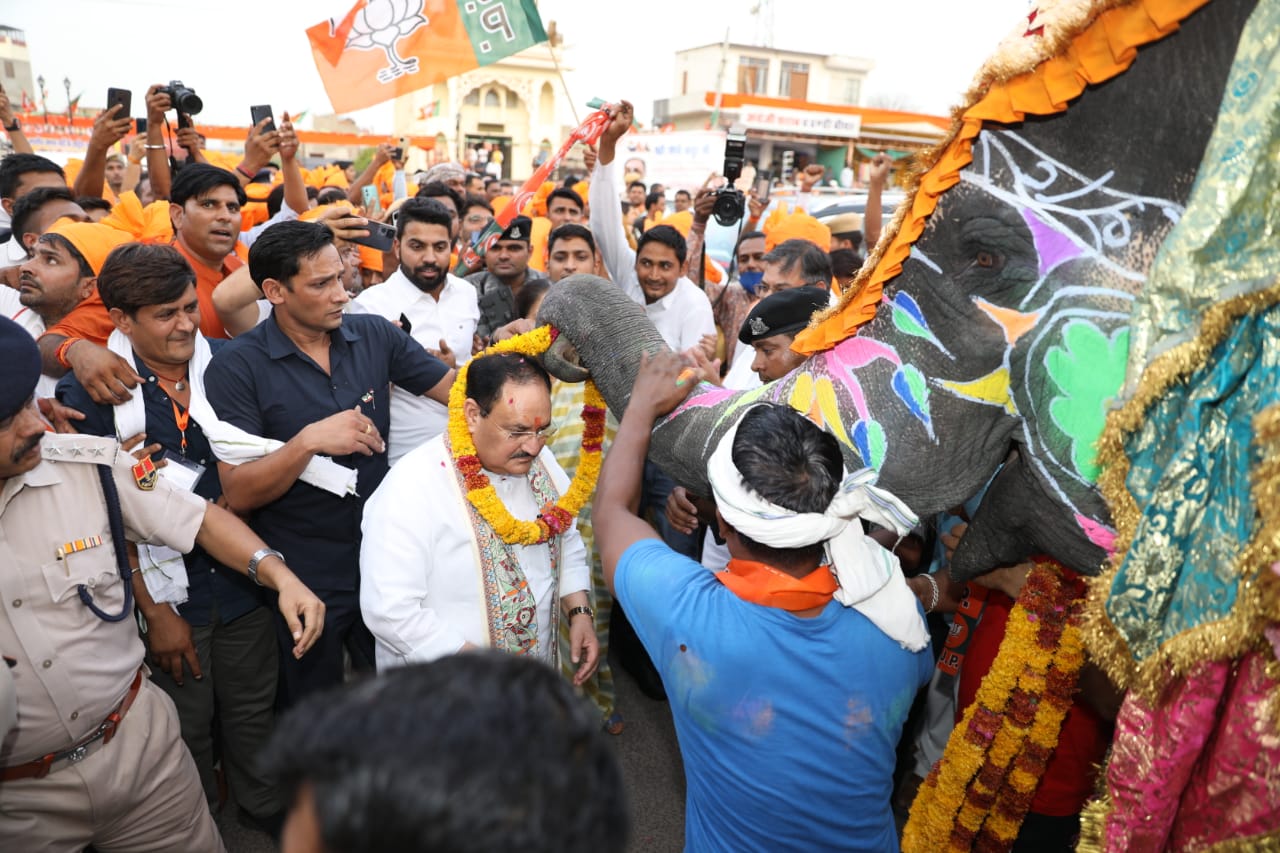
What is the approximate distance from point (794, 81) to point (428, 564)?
199ft

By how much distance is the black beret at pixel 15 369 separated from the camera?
196cm

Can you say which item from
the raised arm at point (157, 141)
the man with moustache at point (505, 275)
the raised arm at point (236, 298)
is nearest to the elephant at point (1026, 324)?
the raised arm at point (236, 298)

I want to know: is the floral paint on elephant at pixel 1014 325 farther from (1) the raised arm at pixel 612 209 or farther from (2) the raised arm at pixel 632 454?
(1) the raised arm at pixel 612 209

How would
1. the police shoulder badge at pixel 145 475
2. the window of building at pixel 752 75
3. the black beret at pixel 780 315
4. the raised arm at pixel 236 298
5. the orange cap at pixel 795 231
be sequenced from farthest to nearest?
the window of building at pixel 752 75, the orange cap at pixel 795 231, the raised arm at pixel 236 298, the black beret at pixel 780 315, the police shoulder badge at pixel 145 475

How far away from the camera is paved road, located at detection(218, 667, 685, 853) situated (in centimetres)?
356

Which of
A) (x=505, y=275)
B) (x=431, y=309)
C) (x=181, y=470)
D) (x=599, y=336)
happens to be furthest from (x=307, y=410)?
(x=505, y=275)

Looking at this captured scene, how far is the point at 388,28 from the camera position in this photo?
5848mm

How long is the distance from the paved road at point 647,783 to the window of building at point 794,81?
58.3 meters

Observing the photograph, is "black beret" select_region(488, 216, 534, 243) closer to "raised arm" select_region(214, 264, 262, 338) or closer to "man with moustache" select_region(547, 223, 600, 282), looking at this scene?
"man with moustache" select_region(547, 223, 600, 282)

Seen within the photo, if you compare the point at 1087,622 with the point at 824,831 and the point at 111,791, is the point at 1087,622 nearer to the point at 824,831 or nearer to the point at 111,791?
the point at 824,831

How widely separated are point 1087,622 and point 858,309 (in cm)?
80

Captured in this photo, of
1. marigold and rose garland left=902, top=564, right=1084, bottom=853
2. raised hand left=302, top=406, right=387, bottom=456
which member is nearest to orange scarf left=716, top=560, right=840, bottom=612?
marigold and rose garland left=902, top=564, right=1084, bottom=853

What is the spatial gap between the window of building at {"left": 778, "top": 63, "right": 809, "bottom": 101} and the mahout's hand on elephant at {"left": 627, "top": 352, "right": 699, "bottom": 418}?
196 ft

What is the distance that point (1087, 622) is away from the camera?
154 centimetres
